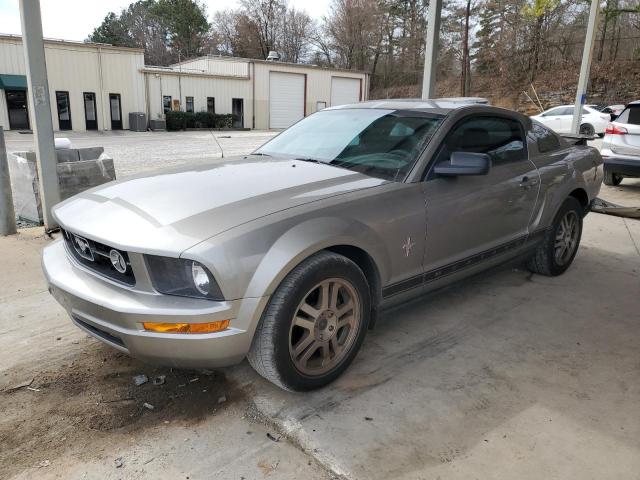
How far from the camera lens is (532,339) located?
3.55 m

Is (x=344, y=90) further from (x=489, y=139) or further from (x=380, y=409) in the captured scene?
(x=380, y=409)

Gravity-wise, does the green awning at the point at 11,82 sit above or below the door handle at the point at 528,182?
above

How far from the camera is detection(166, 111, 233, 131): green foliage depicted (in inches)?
1267

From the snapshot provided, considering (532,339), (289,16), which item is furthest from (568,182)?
(289,16)

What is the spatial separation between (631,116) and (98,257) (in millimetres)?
9526

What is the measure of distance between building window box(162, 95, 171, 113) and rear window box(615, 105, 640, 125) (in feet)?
94.0

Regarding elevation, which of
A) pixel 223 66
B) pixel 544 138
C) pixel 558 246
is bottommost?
pixel 558 246

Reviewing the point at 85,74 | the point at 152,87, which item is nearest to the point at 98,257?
the point at 85,74

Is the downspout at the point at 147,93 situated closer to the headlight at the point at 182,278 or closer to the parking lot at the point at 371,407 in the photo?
the parking lot at the point at 371,407

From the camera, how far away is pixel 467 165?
3156mm

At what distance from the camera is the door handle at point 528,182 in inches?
156

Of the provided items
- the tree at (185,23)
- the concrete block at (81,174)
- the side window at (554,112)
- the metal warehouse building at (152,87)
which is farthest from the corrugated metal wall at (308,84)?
the concrete block at (81,174)

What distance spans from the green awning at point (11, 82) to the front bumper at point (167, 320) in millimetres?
29376

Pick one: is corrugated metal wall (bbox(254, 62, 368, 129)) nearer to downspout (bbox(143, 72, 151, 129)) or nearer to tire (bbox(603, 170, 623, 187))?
downspout (bbox(143, 72, 151, 129))
